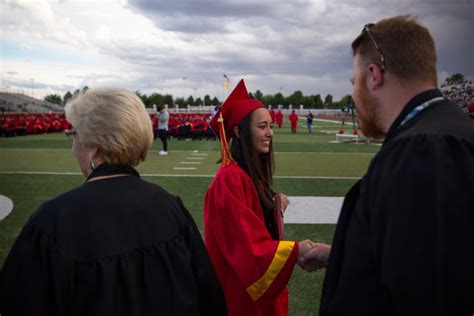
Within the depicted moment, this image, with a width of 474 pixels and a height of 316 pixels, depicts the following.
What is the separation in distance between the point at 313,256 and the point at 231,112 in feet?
3.91

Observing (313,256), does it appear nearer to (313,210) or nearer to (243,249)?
(243,249)

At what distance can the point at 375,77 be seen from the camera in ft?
4.88

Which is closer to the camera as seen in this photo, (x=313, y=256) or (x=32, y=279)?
(x=32, y=279)

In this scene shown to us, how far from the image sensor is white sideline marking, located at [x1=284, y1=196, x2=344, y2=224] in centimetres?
679

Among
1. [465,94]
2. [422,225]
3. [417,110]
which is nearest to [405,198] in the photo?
[422,225]

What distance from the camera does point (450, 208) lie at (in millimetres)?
1188

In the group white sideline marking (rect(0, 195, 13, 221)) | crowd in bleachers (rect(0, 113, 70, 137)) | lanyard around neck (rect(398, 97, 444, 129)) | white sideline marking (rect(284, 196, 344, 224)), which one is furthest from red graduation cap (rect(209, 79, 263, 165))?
crowd in bleachers (rect(0, 113, 70, 137))

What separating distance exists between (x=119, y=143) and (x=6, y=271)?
2.01ft

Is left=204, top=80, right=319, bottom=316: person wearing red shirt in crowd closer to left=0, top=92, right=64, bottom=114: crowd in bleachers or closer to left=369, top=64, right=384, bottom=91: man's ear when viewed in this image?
left=369, top=64, right=384, bottom=91: man's ear

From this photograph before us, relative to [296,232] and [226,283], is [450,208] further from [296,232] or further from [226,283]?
[296,232]

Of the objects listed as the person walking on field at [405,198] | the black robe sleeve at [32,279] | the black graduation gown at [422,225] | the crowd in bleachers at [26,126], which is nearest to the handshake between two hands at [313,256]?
the person walking on field at [405,198]

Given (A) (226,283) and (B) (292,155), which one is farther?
(B) (292,155)

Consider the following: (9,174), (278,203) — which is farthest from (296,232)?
(9,174)

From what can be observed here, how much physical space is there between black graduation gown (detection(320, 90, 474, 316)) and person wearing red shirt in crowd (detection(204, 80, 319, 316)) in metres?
1.16
